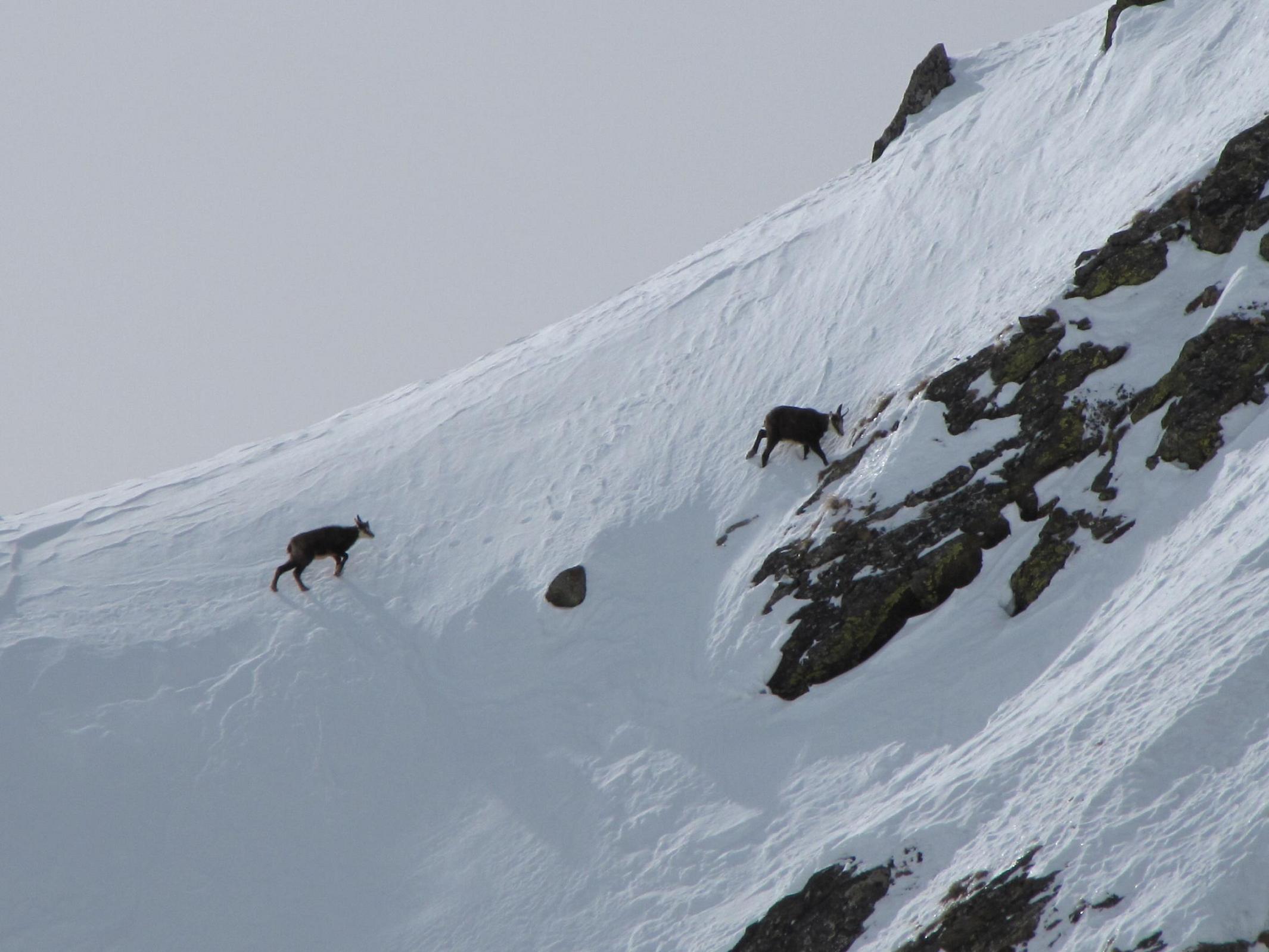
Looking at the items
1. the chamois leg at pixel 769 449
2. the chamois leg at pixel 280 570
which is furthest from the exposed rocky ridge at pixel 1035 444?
the chamois leg at pixel 280 570

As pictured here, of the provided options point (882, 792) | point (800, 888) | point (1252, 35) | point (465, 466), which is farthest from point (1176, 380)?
point (465, 466)

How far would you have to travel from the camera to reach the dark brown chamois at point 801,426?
50.9 ft

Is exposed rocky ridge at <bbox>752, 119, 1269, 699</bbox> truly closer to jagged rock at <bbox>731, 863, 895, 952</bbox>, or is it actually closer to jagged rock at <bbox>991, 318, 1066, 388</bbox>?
jagged rock at <bbox>991, 318, 1066, 388</bbox>

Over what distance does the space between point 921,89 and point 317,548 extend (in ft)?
57.5

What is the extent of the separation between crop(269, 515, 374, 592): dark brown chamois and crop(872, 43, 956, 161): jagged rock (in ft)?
49.7

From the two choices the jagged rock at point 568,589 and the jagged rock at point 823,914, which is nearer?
the jagged rock at point 823,914

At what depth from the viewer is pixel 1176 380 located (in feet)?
40.5

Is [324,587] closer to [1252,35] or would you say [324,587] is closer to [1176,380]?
[1176,380]

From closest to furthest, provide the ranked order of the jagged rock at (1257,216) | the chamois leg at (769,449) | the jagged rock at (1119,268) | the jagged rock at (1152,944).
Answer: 1. the jagged rock at (1152,944)
2. the jagged rock at (1257,216)
3. the jagged rock at (1119,268)
4. the chamois leg at (769,449)

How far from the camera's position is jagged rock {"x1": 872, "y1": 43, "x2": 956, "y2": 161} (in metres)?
24.8

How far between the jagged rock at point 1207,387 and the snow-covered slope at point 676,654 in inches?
11.2

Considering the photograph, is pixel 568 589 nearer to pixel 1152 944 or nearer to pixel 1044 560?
pixel 1044 560

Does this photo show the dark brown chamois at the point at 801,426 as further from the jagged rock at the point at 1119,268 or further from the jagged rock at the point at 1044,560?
the jagged rock at the point at 1044,560

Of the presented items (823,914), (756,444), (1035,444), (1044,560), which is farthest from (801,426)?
(823,914)
